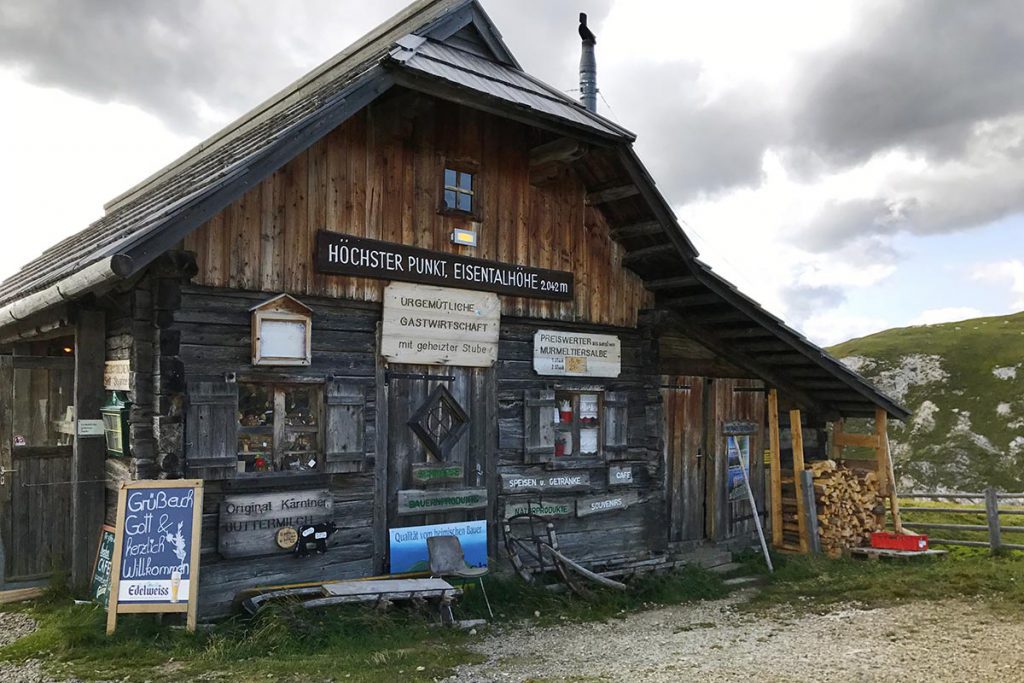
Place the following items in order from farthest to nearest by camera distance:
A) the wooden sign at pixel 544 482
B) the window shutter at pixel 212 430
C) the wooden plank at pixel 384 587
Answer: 1. the wooden sign at pixel 544 482
2. the wooden plank at pixel 384 587
3. the window shutter at pixel 212 430

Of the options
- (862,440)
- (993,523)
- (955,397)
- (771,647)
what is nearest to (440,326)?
(771,647)

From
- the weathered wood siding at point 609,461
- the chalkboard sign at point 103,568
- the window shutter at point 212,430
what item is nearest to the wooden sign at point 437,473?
the weathered wood siding at point 609,461

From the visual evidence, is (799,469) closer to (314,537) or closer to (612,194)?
(612,194)

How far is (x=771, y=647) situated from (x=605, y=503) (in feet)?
11.1

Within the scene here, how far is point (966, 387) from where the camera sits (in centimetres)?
5159

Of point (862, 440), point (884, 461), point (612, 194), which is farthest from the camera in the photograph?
point (862, 440)

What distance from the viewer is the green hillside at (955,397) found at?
4341cm

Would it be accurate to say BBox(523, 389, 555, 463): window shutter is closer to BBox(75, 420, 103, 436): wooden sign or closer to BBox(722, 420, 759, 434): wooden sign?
BBox(722, 420, 759, 434): wooden sign

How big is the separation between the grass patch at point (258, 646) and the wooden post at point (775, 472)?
7.11m

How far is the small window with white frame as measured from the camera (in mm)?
7727

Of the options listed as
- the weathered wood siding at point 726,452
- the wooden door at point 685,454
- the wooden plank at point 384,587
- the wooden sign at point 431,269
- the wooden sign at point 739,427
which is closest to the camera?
the wooden plank at point 384,587

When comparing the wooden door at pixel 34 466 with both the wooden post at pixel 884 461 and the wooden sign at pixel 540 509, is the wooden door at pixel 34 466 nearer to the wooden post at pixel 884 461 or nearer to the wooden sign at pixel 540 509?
the wooden sign at pixel 540 509

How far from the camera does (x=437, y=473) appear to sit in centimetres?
909

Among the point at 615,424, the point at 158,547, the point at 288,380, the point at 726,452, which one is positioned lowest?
the point at 158,547
